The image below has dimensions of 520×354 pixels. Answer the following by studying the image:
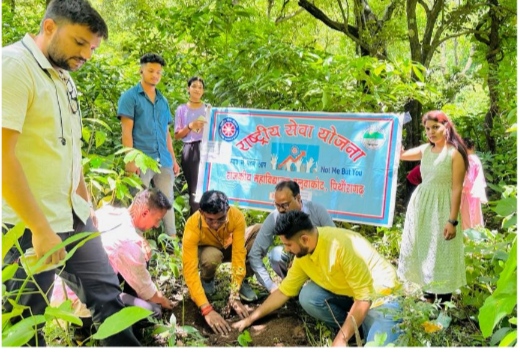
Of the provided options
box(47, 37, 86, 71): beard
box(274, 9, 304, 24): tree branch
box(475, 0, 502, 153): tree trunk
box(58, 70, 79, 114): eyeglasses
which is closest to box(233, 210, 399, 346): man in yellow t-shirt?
box(58, 70, 79, 114): eyeglasses

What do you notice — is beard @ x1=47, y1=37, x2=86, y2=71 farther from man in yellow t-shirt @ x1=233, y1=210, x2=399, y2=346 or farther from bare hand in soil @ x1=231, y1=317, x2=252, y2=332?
bare hand in soil @ x1=231, y1=317, x2=252, y2=332

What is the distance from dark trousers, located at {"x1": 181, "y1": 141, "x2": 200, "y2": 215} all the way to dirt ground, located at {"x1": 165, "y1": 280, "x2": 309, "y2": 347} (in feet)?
3.89

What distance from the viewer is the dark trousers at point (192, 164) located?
414 cm

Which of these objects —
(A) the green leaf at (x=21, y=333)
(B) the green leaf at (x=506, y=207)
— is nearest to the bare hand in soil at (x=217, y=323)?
(B) the green leaf at (x=506, y=207)

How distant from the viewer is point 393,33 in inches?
198

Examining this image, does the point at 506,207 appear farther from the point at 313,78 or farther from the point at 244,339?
the point at 313,78

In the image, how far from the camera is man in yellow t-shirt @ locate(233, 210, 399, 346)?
243 cm

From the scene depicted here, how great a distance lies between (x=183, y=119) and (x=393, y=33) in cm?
233

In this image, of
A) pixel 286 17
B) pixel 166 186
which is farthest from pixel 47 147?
pixel 286 17

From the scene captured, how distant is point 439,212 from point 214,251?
1.36 m

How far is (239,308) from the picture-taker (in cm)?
295

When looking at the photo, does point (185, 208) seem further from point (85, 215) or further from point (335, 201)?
point (85, 215)

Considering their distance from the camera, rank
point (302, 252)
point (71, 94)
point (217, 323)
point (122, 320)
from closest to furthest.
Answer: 1. point (122, 320)
2. point (71, 94)
3. point (302, 252)
4. point (217, 323)

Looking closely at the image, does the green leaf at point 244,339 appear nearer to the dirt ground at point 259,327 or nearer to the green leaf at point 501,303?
the dirt ground at point 259,327
